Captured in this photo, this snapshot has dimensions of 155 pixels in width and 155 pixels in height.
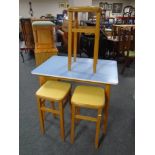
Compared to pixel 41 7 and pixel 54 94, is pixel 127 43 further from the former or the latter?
pixel 41 7

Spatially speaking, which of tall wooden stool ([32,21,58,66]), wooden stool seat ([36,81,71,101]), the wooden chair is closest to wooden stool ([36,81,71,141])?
wooden stool seat ([36,81,71,101])

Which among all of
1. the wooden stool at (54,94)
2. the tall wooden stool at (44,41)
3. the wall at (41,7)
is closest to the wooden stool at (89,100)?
the wooden stool at (54,94)

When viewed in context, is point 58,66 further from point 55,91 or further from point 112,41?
point 112,41

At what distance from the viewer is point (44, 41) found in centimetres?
309

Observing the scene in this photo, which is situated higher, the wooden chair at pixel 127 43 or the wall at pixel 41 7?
the wall at pixel 41 7

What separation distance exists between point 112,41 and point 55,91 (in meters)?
3.04

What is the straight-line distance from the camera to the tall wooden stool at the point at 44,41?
295 centimetres

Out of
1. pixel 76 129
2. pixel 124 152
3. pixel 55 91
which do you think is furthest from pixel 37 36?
pixel 124 152

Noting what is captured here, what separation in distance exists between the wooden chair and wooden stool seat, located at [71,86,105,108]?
2.25 metres

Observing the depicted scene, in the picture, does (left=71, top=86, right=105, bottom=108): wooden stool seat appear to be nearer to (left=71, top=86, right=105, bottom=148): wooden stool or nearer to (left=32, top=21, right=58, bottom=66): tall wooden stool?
(left=71, top=86, right=105, bottom=148): wooden stool

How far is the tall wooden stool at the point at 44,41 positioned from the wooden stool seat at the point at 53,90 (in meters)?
1.38

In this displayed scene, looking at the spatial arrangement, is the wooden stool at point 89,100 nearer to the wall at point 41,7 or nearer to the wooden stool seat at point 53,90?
the wooden stool seat at point 53,90

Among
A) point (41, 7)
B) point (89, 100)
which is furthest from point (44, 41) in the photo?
point (41, 7)
